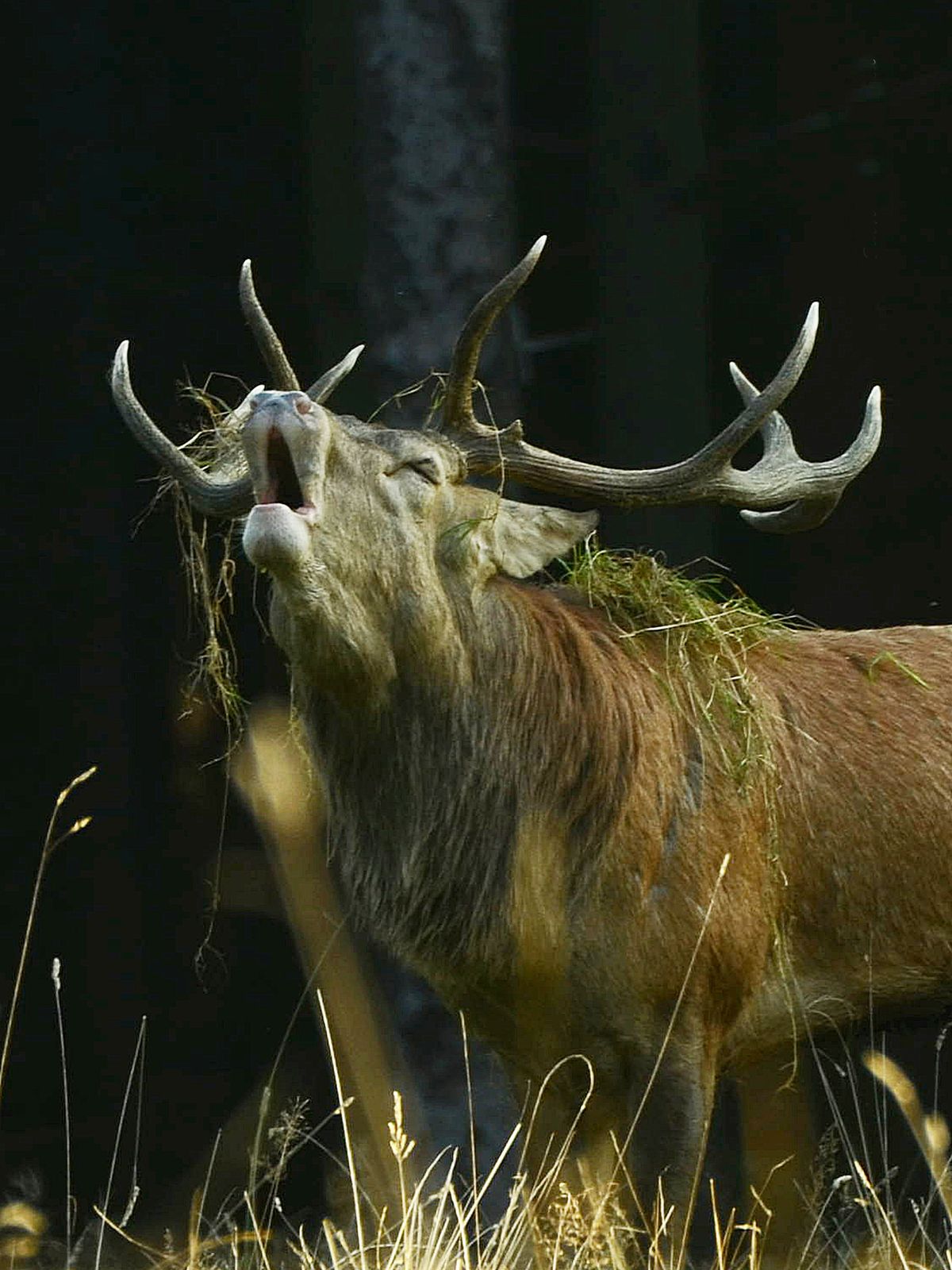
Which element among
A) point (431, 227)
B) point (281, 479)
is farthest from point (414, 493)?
point (431, 227)

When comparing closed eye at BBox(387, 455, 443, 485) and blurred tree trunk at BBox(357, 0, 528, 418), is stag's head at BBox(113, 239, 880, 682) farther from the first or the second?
blurred tree trunk at BBox(357, 0, 528, 418)

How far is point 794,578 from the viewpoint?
21.2 feet

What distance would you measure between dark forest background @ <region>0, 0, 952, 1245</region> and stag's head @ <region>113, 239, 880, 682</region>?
4.35ft

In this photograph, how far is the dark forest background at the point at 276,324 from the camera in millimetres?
6320

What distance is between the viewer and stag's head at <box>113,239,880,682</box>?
14.2ft

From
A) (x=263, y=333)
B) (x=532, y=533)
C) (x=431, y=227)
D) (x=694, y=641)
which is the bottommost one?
(x=694, y=641)

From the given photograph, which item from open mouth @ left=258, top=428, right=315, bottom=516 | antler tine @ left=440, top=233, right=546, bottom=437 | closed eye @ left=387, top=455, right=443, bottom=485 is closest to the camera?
open mouth @ left=258, top=428, right=315, bottom=516

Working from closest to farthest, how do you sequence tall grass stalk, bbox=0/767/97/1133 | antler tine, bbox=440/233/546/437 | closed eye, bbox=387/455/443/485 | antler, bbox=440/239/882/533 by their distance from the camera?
1. tall grass stalk, bbox=0/767/97/1133
2. antler tine, bbox=440/233/546/437
3. closed eye, bbox=387/455/443/485
4. antler, bbox=440/239/882/533

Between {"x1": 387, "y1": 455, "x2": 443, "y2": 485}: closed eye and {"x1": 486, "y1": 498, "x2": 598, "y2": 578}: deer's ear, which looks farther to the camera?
{"x1": 486, "y1": 498, "x2": 598, "y2": 578}: deer's ear

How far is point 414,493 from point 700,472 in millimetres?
693

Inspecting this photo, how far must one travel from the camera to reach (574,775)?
4.75m

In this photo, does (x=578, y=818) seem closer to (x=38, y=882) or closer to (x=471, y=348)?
(x=471, y=348)

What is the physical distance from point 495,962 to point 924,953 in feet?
3.68

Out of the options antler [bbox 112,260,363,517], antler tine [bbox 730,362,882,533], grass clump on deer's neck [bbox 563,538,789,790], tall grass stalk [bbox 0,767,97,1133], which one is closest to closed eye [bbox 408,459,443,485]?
antler [bbox 112,260,363,517]
